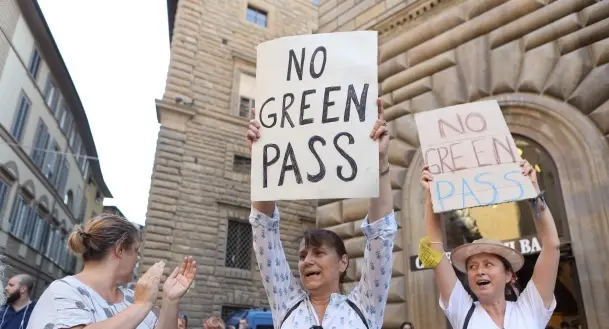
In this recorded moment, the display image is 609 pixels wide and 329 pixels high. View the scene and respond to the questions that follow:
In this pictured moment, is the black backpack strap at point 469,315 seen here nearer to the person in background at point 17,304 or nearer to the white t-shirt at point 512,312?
the white t-shirt at point 512,312

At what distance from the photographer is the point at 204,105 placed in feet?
53.9

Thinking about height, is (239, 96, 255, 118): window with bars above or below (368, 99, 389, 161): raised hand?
above

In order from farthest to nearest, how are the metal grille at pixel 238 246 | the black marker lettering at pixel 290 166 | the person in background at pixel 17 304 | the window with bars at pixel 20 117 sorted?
the window with bars at pixel 20 117, the metal grille at pixel 238 246, the person in background at pixel 17 304, the black marker lettering at pixel 290 166

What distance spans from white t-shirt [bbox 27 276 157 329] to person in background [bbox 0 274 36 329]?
A: 2825 mm

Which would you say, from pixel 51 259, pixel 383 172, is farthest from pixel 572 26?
pixel 51 259

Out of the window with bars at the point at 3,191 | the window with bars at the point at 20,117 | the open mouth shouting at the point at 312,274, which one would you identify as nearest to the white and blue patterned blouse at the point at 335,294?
the open mouth shouting at the point at 312,274

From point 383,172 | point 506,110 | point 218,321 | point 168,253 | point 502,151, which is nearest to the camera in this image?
point 383,172

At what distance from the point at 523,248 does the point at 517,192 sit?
315 cm

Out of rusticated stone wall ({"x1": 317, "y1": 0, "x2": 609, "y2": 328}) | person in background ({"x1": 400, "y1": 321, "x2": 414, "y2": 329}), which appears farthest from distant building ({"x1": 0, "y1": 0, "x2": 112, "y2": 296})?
person in background ({"x1": 400, "y1": 321, "x2": 414, "y2": 329})

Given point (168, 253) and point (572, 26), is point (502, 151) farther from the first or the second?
point (168, 253)

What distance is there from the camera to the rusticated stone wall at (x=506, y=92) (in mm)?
4937

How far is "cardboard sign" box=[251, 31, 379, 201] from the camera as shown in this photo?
84.2 inches

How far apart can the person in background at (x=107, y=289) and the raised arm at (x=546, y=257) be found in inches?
70.3

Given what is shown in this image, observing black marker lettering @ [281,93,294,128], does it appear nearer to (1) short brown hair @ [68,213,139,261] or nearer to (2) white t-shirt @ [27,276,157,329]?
(1) short brown hair @ [68,213,139,261]
